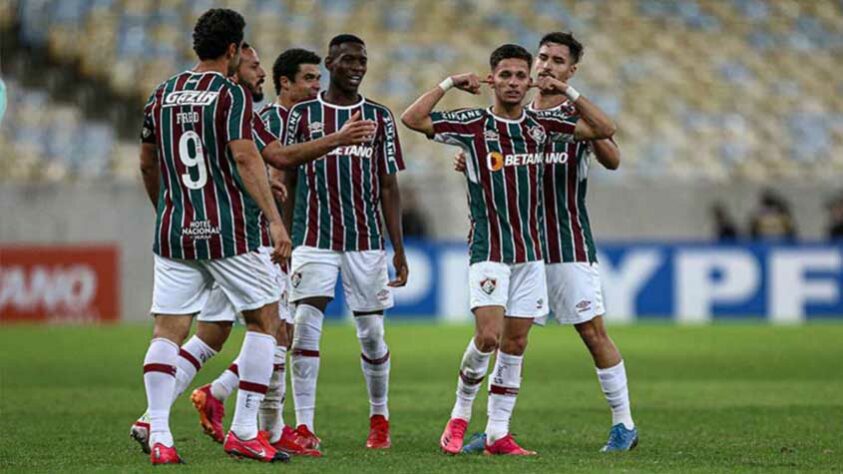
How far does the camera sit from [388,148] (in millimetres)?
8508

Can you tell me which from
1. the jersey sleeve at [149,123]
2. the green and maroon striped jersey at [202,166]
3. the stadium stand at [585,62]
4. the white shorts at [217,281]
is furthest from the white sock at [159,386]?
the stadium stand at [585,62]

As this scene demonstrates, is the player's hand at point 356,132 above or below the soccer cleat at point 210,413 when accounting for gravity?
above

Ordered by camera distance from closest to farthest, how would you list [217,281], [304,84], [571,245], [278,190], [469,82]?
[217,281]
[469,82]
[278,190]
[571,245]
[304,84]

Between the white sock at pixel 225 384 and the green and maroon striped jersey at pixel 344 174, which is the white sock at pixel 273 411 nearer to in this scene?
the white sock at pixel 225 384

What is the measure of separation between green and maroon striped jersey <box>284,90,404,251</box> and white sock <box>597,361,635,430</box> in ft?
4.69

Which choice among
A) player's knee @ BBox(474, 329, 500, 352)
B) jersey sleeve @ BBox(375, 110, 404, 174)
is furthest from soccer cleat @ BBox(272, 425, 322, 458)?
jersey sleeve @ BBox(375, 110, 404, 174)

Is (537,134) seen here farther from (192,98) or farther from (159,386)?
(159,386)

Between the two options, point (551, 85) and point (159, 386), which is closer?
point (159, 386)

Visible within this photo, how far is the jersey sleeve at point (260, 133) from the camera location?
7523mm

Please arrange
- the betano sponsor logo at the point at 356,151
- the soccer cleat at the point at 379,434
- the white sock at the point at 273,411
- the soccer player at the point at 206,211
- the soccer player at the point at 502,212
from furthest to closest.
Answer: the betano sponsor logo at the point at 356,151, the soccer cleat at the point at 379,434, the white sock at the point at 273,411, the soccer player at the point at 502,212, the soccer player at the point at 206,211

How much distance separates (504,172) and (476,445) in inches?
56.3

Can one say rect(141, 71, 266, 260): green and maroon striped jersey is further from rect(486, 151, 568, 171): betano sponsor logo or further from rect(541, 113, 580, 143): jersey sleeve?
rect(541, 113, 580, 143): jersey sleeve

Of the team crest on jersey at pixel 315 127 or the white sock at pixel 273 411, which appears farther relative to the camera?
the team crest on jersey at pixel 315 127

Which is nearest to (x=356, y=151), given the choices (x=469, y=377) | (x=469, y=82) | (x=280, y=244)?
(x=469, y=82)
